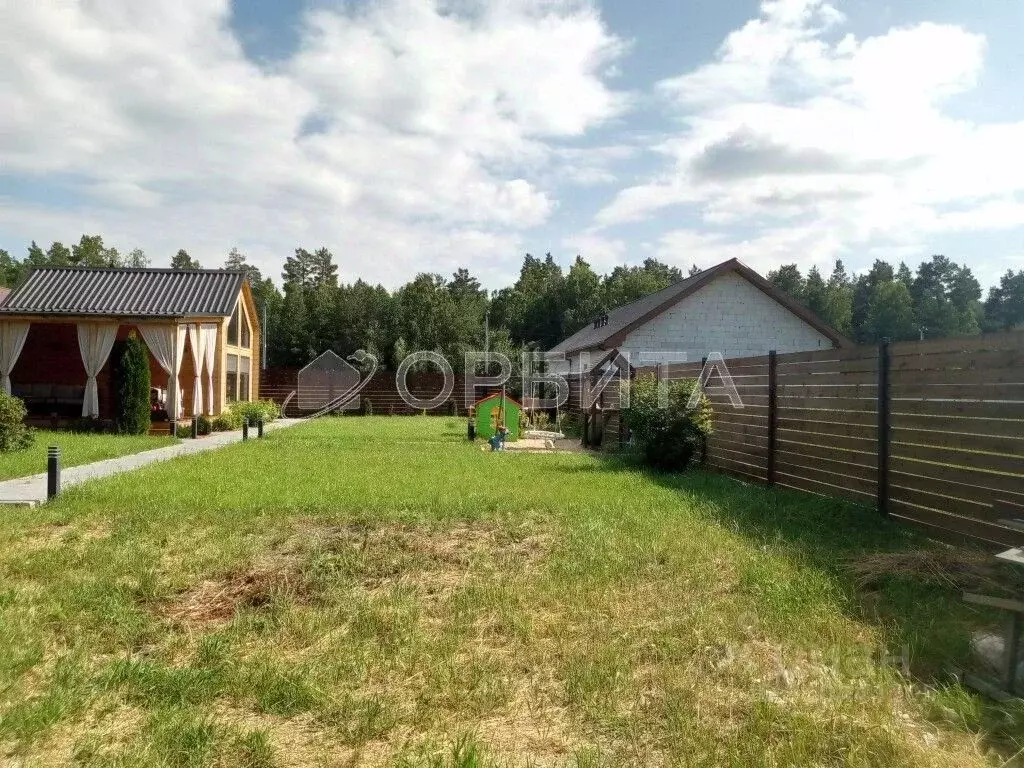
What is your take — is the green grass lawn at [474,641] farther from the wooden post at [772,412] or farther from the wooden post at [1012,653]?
the wooden post at [772,412]

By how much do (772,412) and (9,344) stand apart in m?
17.6

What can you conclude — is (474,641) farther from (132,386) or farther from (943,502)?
(132,386)

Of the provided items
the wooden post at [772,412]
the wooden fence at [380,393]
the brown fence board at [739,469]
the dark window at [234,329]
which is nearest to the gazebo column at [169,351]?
the dark window at [234,329]

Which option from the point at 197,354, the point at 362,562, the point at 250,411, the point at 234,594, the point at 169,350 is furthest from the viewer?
the point at 250,411

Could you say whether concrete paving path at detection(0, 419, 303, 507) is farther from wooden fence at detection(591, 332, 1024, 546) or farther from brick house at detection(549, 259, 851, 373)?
brick house at detection(549, 259, 851, 373)

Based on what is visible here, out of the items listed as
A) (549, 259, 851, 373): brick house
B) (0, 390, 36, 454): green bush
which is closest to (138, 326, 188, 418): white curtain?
(0, 390, 36, 454): green bush

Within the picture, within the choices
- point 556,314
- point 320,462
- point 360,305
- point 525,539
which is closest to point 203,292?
point 320,462

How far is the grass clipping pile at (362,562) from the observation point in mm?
4688

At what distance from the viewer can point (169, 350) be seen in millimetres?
18094

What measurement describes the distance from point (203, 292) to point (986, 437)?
838 inches

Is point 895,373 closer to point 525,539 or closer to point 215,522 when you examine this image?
point 525,539

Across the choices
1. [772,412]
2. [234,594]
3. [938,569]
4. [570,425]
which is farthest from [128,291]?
[938,569]

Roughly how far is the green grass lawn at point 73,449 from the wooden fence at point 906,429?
1029cm

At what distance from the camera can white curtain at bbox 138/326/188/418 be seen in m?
18.0
